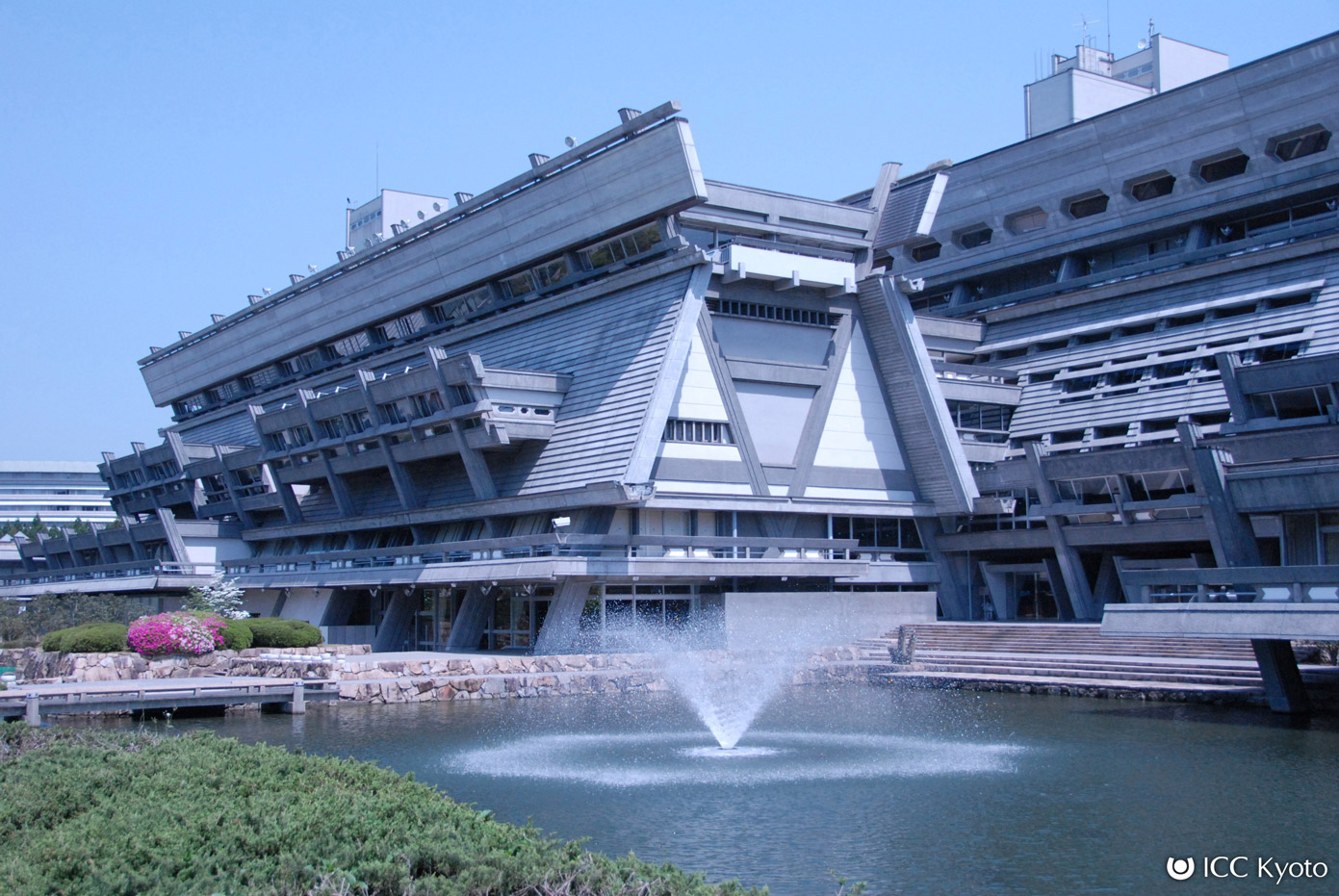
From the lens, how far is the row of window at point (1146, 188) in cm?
5706

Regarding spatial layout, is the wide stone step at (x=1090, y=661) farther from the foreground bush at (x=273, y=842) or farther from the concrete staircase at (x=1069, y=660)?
the foreground bush at (x=273, y=842)

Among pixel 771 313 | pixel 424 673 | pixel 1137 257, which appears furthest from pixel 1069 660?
pixel 1137 257

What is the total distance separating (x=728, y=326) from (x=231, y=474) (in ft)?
112

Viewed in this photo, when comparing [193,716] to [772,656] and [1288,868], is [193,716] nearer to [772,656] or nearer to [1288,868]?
[772,656]

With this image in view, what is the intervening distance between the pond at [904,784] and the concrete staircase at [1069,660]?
7.24 feet

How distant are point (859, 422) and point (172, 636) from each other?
30126 millimetres

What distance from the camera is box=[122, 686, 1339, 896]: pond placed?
18078 millimetres

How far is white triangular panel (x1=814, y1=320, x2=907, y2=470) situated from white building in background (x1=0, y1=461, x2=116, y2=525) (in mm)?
157458

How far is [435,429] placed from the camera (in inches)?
2276

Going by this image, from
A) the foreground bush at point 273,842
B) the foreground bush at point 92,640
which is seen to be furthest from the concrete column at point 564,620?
the foreground bush at point 273,842

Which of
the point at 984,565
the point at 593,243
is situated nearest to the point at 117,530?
the point at 593,243

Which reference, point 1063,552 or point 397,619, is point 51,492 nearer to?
point 397,619

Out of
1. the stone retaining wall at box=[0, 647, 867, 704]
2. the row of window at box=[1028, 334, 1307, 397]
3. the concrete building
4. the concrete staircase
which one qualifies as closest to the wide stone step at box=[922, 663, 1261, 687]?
the concrete staircase

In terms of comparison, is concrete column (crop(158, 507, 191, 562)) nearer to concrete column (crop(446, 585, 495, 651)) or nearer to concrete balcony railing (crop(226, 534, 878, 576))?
concrete balcony railing (crop(226, 534, 878, 576))
